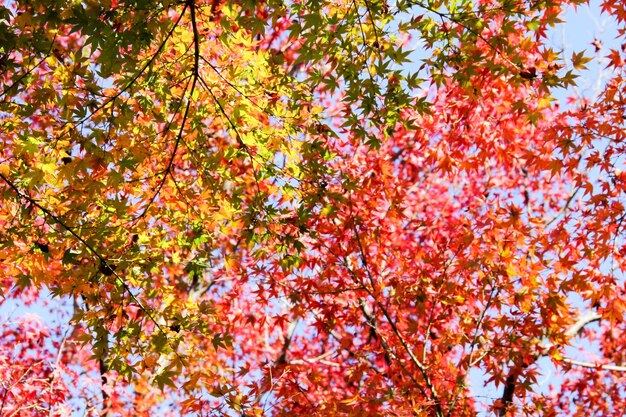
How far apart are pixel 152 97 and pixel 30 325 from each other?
5.29m

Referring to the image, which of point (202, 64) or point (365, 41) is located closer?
point (365, 41)

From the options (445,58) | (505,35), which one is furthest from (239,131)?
(505,35)

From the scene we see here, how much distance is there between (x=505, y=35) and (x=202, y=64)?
2.75 metres

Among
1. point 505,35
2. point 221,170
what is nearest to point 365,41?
point 505,35

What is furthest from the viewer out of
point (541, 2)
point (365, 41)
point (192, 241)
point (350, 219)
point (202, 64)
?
point (350, 219)

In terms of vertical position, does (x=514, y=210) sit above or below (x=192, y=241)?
above

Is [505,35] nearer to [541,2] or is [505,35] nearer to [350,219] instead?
[541,2]

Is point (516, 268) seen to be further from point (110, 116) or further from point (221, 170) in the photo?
point (110, 116)

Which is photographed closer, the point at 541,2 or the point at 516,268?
the point at 541,2

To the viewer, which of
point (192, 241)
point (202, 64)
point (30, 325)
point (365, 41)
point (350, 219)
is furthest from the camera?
point (30, 325)

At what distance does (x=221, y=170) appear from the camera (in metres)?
5.25

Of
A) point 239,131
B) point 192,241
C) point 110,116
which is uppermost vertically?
point 239,131

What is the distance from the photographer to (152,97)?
5309 mm

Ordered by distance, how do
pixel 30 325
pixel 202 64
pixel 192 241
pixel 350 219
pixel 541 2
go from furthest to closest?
pixel 30 325, pixel 350 219, pixel 202 64, pixel 192 241, pixel 541 2
